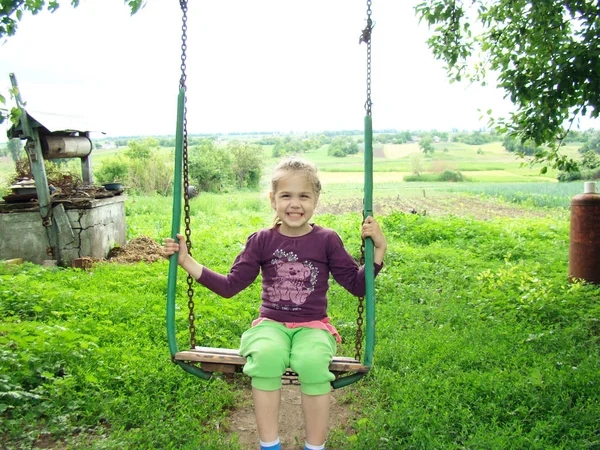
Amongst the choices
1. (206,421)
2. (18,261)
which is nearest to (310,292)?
(206,421)

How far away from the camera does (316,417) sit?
8.38 feet

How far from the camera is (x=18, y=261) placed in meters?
7.42

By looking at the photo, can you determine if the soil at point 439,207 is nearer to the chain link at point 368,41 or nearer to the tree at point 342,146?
the tree at point 342,146

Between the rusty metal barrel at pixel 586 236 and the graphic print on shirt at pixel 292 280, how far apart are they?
4517 mm

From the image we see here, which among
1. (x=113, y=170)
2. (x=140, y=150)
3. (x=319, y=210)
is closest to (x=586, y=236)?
(x=319, y=210)

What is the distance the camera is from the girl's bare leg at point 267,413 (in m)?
2.52

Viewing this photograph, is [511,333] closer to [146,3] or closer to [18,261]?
[146,3]

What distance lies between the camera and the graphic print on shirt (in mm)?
2850

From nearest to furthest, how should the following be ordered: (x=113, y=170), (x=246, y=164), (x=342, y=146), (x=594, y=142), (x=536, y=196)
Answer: (x=536, y=196), (x=113, y=170), (x=594, y=142), (x=246, y=164), (x=342, y=146)

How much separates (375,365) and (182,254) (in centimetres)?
192

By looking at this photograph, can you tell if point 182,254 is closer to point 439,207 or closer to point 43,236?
point 43,236

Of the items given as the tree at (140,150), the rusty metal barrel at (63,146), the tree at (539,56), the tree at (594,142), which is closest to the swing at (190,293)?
the tree at (539,56)

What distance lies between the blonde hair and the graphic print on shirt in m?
0.37

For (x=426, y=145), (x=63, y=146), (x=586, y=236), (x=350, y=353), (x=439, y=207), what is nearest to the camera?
(x=350, y=353)
